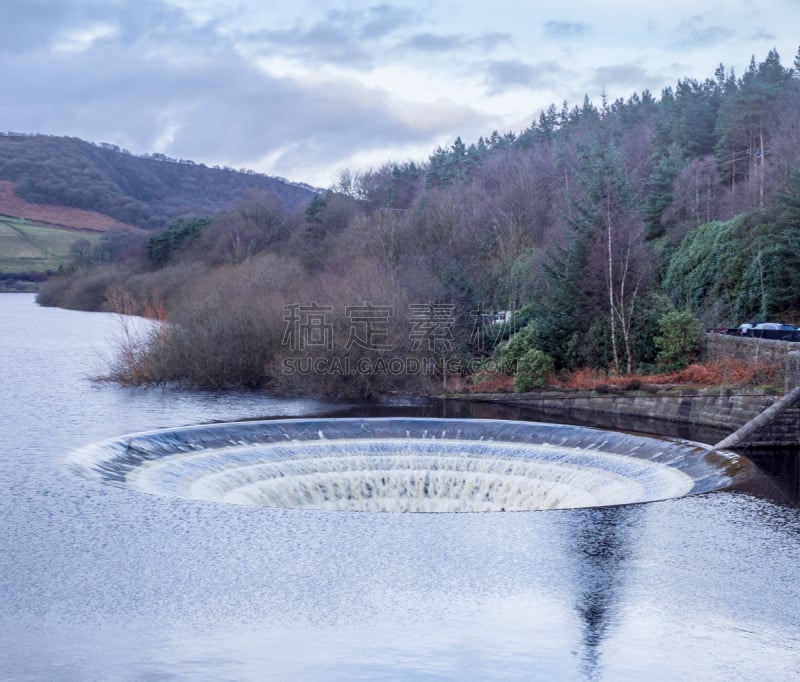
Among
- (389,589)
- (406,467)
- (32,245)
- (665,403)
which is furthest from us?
(32,245)

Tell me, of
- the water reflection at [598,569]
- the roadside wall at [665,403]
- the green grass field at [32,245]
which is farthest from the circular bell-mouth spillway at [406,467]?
the green grass field at [32,245]

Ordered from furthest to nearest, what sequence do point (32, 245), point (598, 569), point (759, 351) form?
point (32, 245), point (759, 351), point (598, 569)

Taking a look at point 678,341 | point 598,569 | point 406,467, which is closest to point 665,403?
point 678,341

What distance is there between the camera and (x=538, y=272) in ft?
130

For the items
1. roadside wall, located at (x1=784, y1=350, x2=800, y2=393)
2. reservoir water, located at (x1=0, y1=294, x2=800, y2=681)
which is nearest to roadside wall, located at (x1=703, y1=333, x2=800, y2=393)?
roadside wall, located at (x1=784, y1=350, x2=800, y2=393)

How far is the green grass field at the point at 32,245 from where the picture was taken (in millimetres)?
98688

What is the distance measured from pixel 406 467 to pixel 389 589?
9.41m

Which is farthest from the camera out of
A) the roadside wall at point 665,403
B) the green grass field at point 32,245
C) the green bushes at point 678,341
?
the green grass field at point 32,245

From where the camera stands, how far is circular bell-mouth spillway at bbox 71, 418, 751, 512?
17.6 metres

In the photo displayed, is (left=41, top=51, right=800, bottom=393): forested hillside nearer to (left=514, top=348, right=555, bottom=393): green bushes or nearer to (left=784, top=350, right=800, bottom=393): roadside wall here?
(left=514, top=348, right=555, bottom=393): green bushes

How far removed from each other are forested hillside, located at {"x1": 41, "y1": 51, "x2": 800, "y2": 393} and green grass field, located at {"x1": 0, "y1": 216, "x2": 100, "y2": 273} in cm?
4248

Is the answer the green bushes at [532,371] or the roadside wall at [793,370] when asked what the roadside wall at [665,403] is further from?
the roadside wall at [793,370]

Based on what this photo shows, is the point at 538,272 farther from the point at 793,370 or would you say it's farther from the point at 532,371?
the point at 793,370

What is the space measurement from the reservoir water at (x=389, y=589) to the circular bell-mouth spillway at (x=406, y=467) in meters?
1.45
